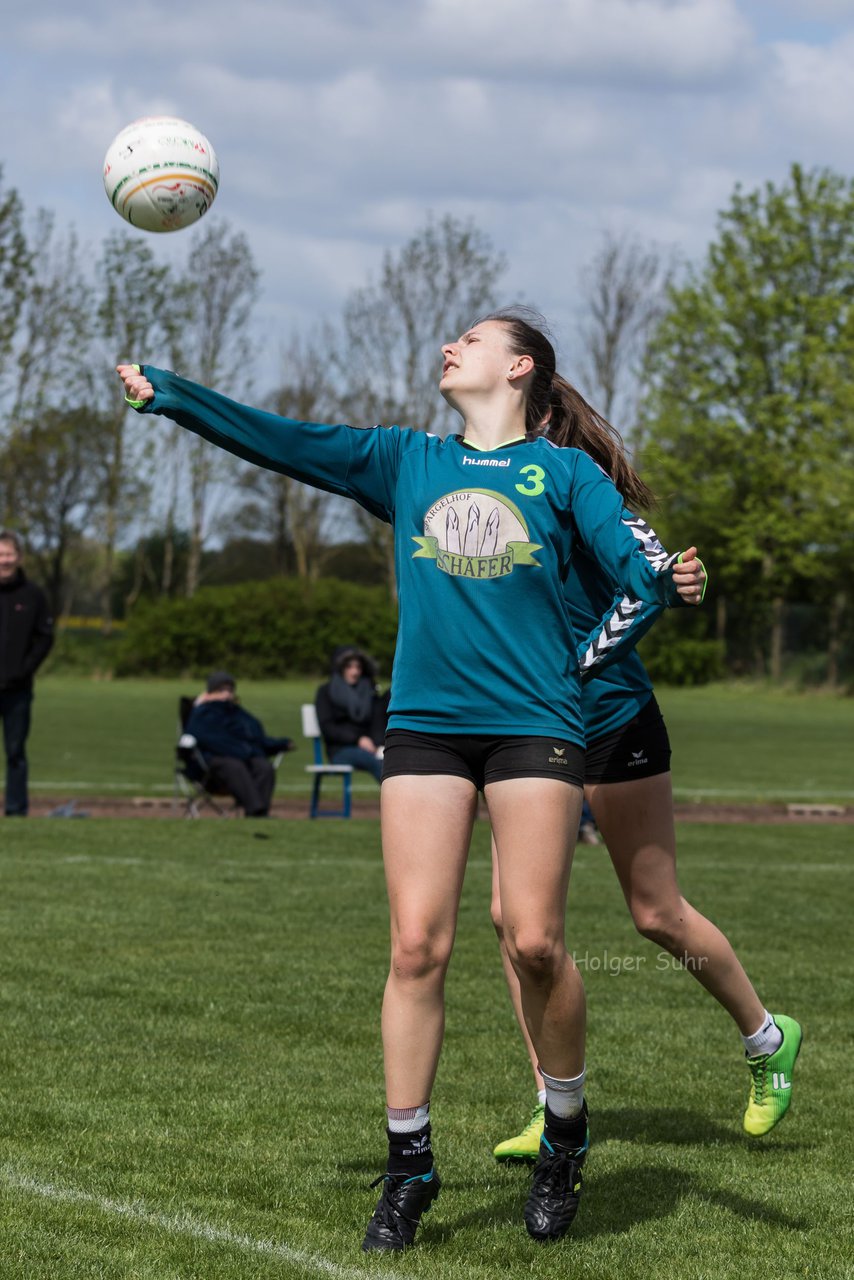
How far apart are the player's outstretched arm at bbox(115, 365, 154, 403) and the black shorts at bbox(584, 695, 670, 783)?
1.61 metres

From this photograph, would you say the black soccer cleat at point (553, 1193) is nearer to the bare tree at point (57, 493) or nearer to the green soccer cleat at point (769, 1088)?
the green soccer cleat at point (769, 1088)

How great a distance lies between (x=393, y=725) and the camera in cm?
400

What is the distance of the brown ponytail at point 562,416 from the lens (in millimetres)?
4336

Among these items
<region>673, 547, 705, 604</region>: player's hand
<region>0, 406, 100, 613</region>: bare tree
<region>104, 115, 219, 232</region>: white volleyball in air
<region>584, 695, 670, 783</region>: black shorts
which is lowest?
<region>584, 695, 670, 783</region>: black shorts

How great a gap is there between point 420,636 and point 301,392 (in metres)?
67.1

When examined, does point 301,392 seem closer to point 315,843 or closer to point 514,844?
point 315,843

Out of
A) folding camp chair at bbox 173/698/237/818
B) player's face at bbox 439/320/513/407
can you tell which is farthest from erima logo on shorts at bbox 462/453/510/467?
folding camp chair at bbox 173/698/237/818

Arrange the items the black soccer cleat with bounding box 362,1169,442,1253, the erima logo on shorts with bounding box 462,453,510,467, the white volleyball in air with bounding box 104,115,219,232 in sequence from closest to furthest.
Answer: the black soccer cleat with bounding box 362,1169,442,1253 < the erima logo on shorts with bounding box 462,453,510,467 < the white volleyball in air with bounding box 104,115,219,232

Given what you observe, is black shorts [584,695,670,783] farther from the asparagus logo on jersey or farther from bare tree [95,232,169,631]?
bare tree [95,232,169,631]

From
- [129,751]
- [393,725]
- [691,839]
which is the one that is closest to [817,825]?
[691,839]

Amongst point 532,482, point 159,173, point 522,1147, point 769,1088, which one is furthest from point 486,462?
point 769,1088

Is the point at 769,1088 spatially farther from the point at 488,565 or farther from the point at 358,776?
the point at 358,776

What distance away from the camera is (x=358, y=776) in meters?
21.9

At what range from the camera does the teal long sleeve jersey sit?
388 centimetres
